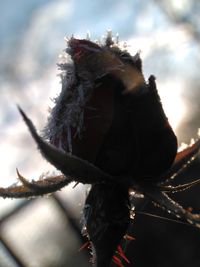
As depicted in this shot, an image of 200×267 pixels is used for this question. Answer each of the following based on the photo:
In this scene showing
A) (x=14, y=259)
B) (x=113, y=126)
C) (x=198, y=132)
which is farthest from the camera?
(x=14, y=259)

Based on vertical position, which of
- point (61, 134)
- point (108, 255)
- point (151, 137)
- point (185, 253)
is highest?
point (61, 134)

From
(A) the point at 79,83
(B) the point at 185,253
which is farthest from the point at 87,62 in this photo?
(B) the point at 185,253

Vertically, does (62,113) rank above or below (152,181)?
above

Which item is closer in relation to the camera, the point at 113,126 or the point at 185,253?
the point at 113,126

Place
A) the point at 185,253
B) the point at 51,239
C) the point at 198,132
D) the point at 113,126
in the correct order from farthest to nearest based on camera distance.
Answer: the point at 185,253 → the point at 51,239 → the point at 198,132 → the point at 113,126

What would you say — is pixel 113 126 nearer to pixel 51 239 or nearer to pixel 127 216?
pixel 127 216

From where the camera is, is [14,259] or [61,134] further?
[14,259]

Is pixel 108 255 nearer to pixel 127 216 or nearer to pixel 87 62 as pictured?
pixel 127 216

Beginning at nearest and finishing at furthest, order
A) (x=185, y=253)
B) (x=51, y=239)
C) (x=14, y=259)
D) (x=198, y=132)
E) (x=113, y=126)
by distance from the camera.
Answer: (x=113, y=126), (x=198, y=132), (x=14, y=259), (x=51, y=239), (x=185, y=253)

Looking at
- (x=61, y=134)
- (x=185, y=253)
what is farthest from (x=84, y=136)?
(x=185, y=253)
